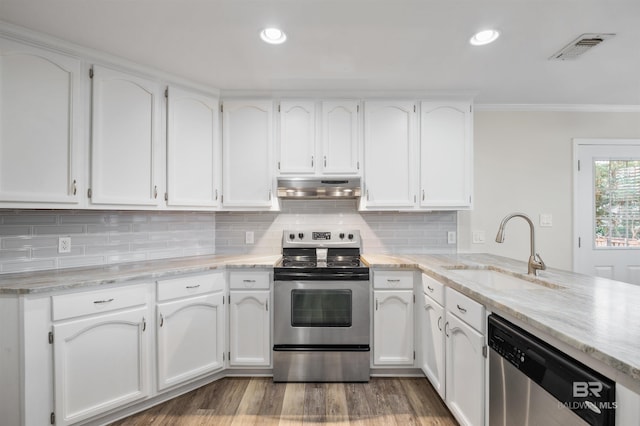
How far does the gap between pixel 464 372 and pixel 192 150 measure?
7.84 feet

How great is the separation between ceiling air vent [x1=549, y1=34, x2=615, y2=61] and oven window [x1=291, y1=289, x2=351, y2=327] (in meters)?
2.13

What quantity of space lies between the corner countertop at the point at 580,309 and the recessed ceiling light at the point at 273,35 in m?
1.71

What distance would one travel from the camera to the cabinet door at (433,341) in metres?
2.00

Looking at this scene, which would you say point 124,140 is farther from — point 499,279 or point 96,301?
point 499,279

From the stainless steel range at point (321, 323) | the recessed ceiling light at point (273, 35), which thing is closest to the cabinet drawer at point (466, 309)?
the stainless steel range at point (321, 323)

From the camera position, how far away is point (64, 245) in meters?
2.19

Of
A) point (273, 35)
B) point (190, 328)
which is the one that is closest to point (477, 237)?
point (273, 35)

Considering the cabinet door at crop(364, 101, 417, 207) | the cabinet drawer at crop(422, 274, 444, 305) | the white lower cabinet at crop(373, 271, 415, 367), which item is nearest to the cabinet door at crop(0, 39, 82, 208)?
the cabinet door at crop(364, 101, 417, 207)

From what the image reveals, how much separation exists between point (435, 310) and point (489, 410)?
69 centimetres

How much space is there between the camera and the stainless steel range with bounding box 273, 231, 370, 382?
238cm

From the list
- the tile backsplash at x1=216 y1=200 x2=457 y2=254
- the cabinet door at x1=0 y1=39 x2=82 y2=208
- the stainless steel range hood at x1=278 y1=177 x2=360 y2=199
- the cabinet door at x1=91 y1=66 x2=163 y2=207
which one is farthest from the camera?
the tile backsplash at x1=216 y1=200 x2=457 y2=254

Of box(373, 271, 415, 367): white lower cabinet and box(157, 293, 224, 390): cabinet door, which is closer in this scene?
box(157, 293, 224, 390): cabinet door

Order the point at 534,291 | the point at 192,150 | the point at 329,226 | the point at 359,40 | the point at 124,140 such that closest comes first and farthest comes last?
1. the point at 534,291
2. the point at 359,40
3. the point at 124,140
4. the point at 192,150
5. the point at 329,226

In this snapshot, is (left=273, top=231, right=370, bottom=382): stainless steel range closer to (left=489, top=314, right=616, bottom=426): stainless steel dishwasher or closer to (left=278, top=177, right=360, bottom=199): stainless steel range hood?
(left=278, top=177, right=360, bottom=199): stainless steel range hood
